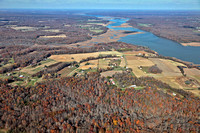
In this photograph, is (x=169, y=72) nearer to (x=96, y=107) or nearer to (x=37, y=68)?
(x=96, y=107)

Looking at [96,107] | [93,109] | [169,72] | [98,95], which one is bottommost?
[96,107]

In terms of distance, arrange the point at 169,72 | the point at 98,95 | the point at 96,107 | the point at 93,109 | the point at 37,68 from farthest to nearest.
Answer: the point at 37,68 → the point at 169,72 → the point at 98,95 → the point at 96,107 → the point at 93,109

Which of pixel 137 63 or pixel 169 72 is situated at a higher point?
pixel 137 63

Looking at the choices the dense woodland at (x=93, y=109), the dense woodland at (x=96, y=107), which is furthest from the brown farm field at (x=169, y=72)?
the dense woodland at (x=93, y=109)

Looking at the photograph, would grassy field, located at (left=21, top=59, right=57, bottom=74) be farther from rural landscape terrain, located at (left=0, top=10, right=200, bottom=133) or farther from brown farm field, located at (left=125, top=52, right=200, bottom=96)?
brown farm field, located at (left=125, top=52, right=200, bottom=96)

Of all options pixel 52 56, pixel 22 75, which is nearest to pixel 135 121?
pixel 22 75

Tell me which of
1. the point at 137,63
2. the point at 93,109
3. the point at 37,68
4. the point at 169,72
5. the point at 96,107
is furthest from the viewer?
the point at 137,63

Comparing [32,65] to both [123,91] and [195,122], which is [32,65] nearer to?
[123,91]

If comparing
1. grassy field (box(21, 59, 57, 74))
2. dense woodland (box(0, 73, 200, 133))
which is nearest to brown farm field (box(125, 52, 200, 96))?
dense woodland (box(0, 73, 200, 133))

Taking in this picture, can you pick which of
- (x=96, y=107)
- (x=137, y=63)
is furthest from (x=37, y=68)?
(x=137, y=63)

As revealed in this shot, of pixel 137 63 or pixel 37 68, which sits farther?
pixel 137 63

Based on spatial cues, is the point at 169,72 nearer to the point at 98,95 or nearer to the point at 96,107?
the point at 98,95
